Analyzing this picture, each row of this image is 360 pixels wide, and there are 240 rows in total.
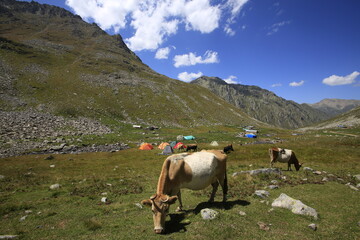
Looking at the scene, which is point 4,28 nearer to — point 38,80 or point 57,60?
point 57,60

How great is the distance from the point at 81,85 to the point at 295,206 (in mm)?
101869

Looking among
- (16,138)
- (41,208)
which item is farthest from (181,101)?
(41,208)

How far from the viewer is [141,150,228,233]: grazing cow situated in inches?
317

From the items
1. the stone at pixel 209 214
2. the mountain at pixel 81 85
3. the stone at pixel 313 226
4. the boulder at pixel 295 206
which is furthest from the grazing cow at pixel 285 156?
the mountain at pixel 81 85

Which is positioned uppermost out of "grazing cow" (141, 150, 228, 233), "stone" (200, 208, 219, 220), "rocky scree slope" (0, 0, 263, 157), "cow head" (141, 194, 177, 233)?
"rocky scree slope" (0, 0, 263, 157)

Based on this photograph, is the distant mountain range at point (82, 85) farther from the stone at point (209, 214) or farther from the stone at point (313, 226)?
the stone at point (313, 226)

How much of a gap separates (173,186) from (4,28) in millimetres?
198564

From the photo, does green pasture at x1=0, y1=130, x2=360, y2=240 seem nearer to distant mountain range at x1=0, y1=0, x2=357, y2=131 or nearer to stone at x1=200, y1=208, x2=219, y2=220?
stone at x1=200, y1=208, x2=219, y2=220

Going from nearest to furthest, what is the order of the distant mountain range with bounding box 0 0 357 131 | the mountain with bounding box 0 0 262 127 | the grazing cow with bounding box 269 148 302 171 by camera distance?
1. the grazing cow with bounding box 269 148 302 171
2. the mountain with bounding box 0 0 262 127
3. the distant mountain range with bounding box 0 0 357 131

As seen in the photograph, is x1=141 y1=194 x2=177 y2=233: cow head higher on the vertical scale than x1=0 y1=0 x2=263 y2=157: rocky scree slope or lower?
lower

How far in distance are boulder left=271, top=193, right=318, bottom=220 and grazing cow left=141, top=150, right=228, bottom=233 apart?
11.1ft

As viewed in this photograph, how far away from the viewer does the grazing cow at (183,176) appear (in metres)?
8.05

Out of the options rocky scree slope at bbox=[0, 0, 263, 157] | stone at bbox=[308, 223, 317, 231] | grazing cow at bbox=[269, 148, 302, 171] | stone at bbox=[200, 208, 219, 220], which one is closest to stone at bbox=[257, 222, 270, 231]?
stone at bbox=[308, 223, 317, 231]

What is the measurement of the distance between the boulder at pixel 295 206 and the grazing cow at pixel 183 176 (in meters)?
3.39
